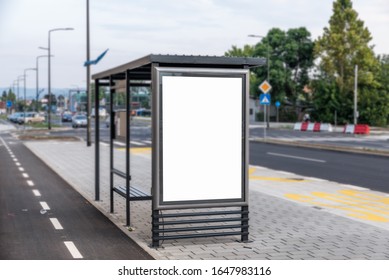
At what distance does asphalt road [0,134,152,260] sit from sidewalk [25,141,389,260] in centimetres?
30

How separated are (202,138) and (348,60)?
53.0 metres

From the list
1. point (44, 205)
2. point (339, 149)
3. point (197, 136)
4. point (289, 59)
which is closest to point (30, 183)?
point (44, 205)

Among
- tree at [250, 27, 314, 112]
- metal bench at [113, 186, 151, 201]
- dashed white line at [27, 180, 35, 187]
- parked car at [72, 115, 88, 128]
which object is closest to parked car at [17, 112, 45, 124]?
parked car at [72, 115, 88, 128]

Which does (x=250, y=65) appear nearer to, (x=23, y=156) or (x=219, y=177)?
(x=219, y=177)

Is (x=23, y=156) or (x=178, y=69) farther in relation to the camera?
(x=23, y=156)

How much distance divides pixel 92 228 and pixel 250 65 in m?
3.67

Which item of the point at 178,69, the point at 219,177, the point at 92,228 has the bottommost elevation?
the point at 92,228

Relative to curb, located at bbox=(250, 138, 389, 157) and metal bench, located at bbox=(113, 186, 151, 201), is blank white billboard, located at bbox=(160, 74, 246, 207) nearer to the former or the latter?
metal bench, located at bbox=(113, 186, 151, 201)

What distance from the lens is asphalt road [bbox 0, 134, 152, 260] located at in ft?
26.7

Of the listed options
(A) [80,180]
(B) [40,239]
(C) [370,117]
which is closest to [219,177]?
(B) [40,239]

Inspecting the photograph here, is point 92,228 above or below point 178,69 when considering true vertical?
below

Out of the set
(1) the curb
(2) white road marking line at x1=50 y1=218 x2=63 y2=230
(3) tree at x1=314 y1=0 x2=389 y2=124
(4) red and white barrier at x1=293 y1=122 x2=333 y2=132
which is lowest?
(2) white road marking line at x1=50 y1=218 x2=63 y2=230

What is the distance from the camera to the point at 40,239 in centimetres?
900

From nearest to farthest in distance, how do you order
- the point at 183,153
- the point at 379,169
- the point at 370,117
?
1. the point at 183,153
2. the point at 379,169
3. the point at 370,117
